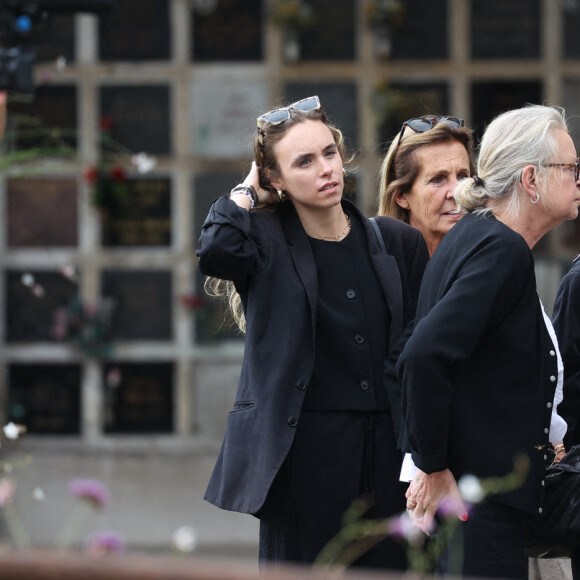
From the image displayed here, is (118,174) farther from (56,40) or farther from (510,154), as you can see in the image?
(510,154)

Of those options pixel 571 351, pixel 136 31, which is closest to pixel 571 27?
pixel 136 31

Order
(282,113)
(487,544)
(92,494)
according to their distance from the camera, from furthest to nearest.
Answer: (282,113)
(487,544)
(92,494)

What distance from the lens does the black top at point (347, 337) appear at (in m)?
2.14

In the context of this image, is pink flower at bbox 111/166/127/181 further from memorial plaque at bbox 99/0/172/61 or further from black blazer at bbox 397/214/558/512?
black blazer at bbox 397/214/558/512

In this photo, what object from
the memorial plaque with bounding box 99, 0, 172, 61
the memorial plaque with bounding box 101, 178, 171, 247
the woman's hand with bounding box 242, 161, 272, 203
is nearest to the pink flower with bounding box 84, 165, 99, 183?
the memorial plaque with bounding box 101, 178, 171, 247

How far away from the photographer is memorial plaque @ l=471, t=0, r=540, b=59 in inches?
209

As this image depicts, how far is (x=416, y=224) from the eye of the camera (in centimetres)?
255

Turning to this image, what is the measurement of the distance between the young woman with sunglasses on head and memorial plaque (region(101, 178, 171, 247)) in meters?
3.13

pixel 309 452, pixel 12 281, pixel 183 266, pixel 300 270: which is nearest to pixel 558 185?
pixel 300 270

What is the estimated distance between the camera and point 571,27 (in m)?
5.34

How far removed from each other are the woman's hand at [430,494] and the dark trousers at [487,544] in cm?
3

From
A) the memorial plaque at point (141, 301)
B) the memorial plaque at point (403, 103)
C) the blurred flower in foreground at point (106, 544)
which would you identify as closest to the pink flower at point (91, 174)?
the memorial plaque at point (141, 301)

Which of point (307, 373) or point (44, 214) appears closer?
point (307, 373)

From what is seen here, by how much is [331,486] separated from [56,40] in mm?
3721
